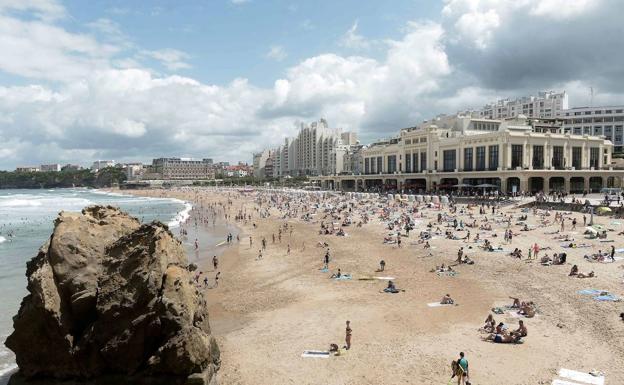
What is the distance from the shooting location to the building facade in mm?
57375

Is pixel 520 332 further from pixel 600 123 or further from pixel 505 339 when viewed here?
pixel 600 123

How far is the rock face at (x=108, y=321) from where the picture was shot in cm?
1112

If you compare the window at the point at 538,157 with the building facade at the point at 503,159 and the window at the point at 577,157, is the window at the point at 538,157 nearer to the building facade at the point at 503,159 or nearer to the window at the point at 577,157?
the building facade at the point at 503,159

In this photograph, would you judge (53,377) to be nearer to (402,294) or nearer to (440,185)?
(402,294)

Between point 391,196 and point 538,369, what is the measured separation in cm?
5232

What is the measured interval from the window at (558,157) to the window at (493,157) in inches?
321

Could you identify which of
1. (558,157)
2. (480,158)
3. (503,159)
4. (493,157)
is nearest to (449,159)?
(480,158)

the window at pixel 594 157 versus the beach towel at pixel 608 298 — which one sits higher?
the window at pixel 594 157

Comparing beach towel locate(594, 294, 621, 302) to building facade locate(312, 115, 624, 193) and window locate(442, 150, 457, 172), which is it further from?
window locate(442, 150, 457, 172)

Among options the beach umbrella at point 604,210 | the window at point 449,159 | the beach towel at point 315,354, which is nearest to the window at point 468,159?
the window at point 449,159

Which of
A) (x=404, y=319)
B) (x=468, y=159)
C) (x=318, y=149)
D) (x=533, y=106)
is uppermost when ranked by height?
(x=533, y=106)

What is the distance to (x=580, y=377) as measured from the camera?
11.4 m

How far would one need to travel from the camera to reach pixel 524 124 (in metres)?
69.9

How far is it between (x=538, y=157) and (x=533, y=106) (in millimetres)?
80911
